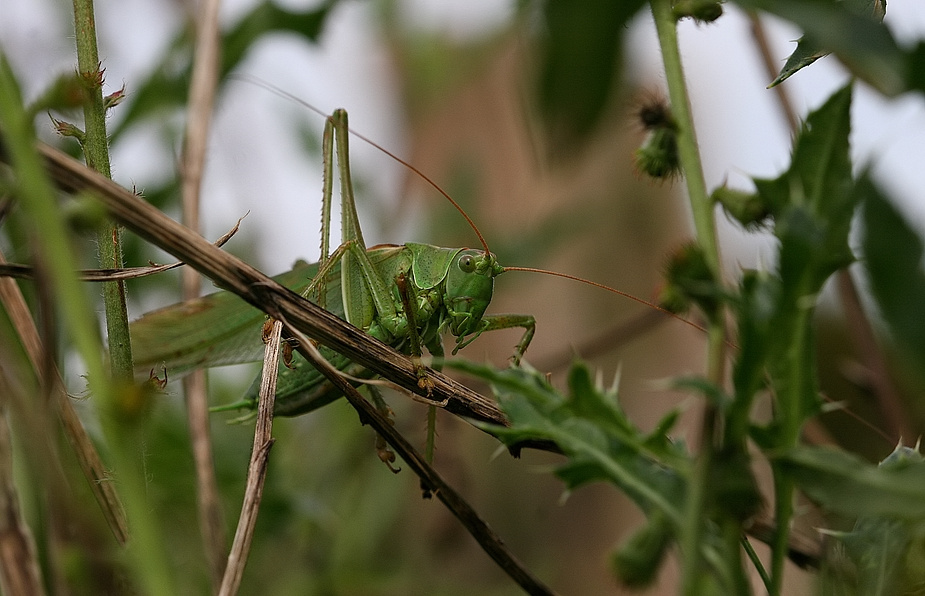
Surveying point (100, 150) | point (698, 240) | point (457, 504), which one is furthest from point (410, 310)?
point (698, 240)

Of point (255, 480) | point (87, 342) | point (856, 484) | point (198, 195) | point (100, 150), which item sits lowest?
point (856, 484)

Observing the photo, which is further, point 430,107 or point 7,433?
point 430,107

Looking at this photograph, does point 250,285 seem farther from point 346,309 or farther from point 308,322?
point 346,309

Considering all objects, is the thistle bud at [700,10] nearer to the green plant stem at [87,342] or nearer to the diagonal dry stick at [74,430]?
the green plant stem at [87,342]

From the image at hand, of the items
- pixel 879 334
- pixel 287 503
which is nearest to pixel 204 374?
pixel 287 503

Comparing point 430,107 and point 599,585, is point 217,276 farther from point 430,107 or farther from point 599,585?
point 599,585

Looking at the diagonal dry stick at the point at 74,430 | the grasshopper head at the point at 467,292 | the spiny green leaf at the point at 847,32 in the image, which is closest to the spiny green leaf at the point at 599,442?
the spiny green leaf at the point at 847,32

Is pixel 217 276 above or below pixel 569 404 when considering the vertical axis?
above
